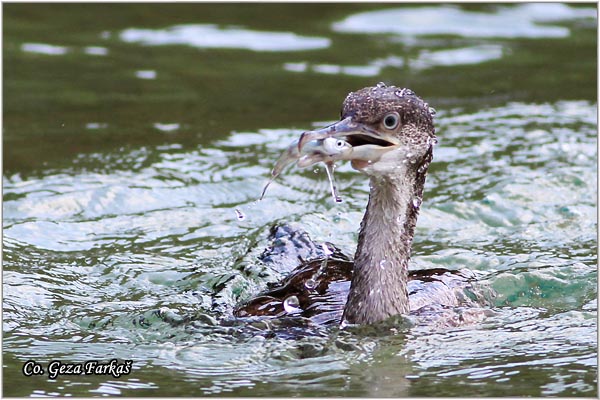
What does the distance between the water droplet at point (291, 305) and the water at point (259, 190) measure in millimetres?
221

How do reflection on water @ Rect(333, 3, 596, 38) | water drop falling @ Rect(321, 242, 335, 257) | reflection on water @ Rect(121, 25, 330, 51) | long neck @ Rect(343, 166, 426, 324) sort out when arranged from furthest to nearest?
1. reflection on water @ Rect(333, 3, 596, 38)
2. reflection on water @ Rect(121, 25, 330, 51)
3. water drop falling @ Rect(321, 242, 335, 257)
4. long neck @ Rect(343, 166, 426, 324)

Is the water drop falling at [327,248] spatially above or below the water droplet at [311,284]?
above

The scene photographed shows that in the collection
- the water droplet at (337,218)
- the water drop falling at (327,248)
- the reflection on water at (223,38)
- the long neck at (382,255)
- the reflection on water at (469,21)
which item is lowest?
the water droplet at (337,218)

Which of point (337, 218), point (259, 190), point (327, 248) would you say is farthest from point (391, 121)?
point (259, 190)

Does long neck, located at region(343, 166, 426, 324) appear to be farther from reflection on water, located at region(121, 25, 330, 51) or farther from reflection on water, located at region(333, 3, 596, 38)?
reflection on water, located at region(333, 3, 596, 38)

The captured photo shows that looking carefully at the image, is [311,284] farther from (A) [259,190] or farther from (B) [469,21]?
(B) [469,21]

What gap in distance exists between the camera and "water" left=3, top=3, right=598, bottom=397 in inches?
201

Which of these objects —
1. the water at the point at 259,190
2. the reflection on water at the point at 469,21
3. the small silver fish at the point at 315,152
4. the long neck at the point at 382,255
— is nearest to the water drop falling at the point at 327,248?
the water at the point at 259,190

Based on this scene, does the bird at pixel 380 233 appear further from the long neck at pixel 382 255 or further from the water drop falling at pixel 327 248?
the water drop falling at pixel 327 248

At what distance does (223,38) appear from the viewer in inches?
515

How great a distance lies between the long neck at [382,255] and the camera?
5.30 meters

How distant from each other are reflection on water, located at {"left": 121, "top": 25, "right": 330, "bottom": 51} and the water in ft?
0.15

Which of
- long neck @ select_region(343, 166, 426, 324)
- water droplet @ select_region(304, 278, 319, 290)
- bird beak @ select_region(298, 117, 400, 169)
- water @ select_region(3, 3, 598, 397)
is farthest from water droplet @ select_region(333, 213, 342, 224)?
bird beak @ select_region(298, 117, 400, 169)

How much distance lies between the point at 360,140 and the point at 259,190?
3462 millimetres
